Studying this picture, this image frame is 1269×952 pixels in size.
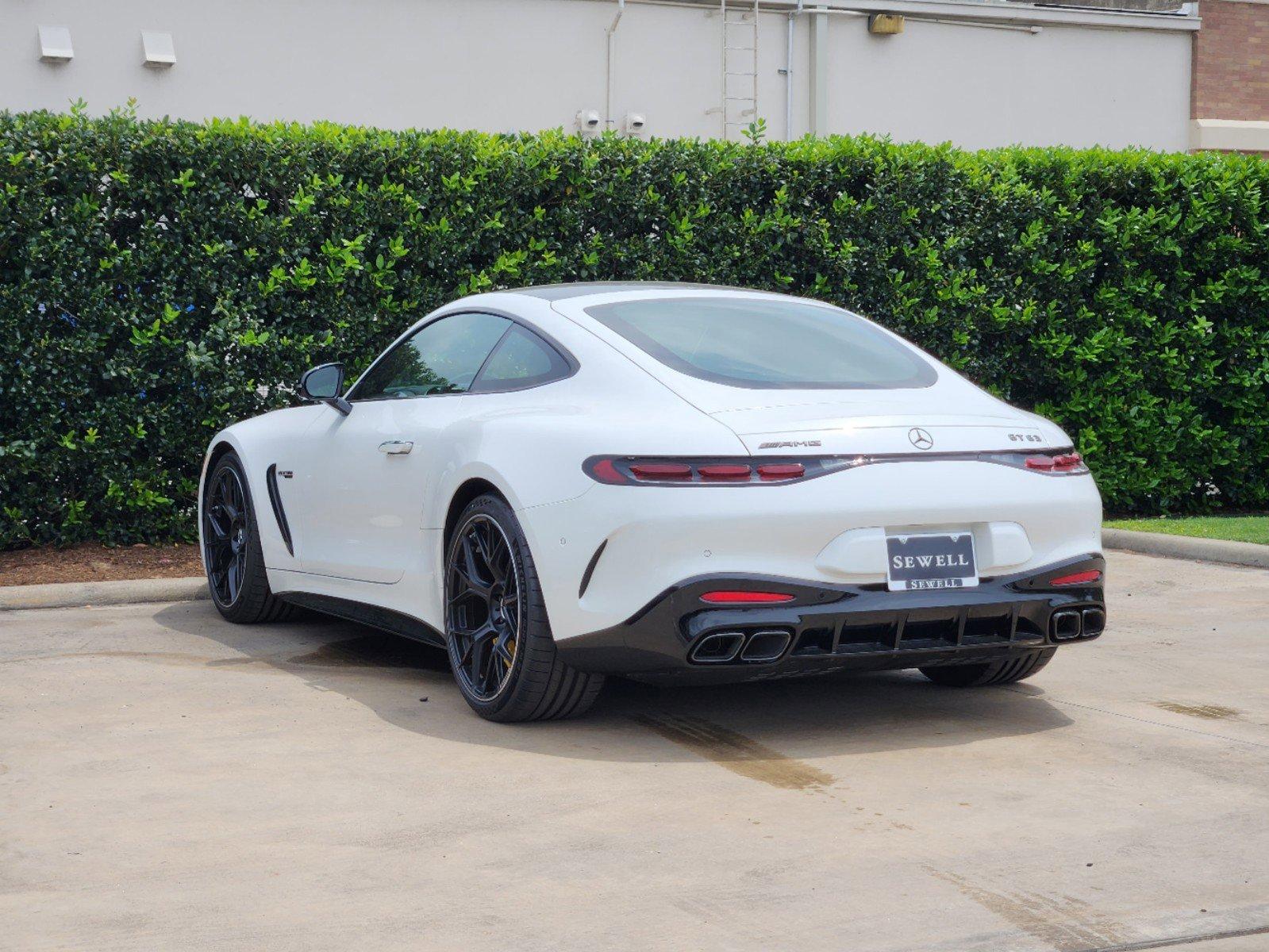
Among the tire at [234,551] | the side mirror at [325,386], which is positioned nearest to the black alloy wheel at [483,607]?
the side mirror at [325,386]

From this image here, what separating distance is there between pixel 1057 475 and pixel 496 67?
1305cm

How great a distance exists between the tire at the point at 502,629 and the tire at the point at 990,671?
1537 mm

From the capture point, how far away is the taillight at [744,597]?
5105 mm

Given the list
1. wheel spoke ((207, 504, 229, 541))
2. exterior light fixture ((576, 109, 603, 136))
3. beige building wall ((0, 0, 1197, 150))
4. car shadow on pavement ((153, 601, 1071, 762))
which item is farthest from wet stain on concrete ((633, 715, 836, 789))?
exterior light fixture ((576, 109, 603, 136))

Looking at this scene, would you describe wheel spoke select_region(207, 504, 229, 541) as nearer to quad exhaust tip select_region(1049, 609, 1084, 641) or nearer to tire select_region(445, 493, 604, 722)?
tire select_region(445, 493, 604, 722)

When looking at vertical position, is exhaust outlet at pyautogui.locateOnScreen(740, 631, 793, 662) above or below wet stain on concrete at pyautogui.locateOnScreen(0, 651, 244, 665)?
above

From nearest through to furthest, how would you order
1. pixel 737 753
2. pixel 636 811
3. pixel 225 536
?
pixel 636 811 → pixel 737 753 → pixel 225 536

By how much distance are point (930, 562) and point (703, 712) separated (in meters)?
1.12

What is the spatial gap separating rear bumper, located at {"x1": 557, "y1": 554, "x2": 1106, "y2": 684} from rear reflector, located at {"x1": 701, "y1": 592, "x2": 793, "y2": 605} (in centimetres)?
2

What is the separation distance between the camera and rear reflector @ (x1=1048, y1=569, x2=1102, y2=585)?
551cm

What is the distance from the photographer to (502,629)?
5699mm

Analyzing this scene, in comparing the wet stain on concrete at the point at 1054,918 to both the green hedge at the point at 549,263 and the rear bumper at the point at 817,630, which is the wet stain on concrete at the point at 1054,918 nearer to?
the rear bumper at the point at 817,630

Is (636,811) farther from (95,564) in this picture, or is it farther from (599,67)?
(599,67)

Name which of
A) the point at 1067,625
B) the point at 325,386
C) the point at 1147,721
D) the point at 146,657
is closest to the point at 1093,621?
the point at 1067,625
